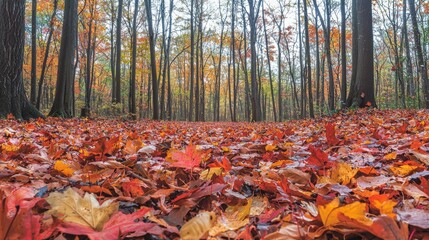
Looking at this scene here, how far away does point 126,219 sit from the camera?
2.45 ft

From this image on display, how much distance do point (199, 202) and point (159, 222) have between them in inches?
9.4

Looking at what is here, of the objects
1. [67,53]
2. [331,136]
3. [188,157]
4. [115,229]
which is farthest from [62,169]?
[67,53]

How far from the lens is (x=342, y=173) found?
1291 mm

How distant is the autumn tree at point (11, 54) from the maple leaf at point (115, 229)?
6.18 metres

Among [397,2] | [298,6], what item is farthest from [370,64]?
[397,2]

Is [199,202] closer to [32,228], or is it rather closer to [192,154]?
[192,154]

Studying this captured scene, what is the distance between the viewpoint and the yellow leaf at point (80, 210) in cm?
73

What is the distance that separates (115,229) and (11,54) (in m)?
6.58

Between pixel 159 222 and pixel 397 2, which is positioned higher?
pixel 397 2

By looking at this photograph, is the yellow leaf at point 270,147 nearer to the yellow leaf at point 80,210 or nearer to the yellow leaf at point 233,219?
the yellow leaf at point 233,219

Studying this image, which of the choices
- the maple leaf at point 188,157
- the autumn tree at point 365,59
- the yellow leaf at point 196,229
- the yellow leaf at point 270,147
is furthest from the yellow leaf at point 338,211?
the autumn tree at point 365,59

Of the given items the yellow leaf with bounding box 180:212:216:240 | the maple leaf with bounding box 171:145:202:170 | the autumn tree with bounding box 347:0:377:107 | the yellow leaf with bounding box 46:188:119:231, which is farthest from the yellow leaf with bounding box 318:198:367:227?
the autumn tree with bounding box 347:0:377:107

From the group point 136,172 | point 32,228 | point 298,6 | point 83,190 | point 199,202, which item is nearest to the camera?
point 32,228

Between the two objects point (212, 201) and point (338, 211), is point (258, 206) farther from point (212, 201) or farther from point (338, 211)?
point (338, 211)
